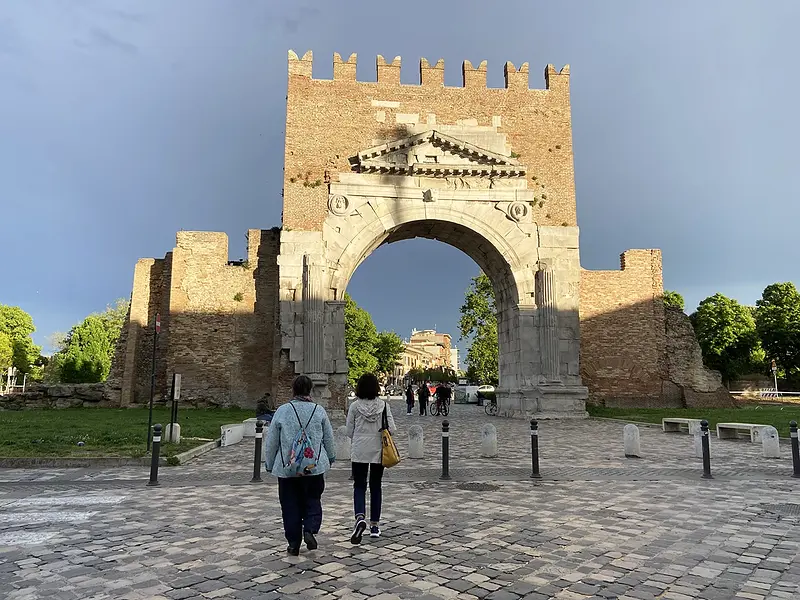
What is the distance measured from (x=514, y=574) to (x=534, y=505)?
103 inches

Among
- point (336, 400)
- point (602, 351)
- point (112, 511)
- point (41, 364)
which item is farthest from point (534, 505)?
point (41, 364)

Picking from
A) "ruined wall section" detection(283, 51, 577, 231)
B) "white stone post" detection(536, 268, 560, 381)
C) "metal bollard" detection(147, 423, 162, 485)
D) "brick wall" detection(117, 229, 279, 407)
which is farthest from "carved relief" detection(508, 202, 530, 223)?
"metal bollard" detection(147, 423, 162, 485)

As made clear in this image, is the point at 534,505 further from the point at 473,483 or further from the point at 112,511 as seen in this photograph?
the point at 112,511

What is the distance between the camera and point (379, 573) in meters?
4.48

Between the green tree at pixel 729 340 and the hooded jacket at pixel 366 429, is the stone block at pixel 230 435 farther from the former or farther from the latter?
the green tree at pixel 729 340

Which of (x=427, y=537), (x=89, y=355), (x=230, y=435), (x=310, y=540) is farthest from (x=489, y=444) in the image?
(x=89, y=355)

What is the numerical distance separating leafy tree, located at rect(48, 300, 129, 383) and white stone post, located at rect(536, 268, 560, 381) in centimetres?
3088

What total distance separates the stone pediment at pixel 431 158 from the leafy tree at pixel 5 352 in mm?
45698

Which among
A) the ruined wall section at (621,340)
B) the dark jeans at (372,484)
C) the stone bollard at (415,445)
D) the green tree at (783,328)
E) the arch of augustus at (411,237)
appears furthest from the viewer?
the green tree at (783,328)

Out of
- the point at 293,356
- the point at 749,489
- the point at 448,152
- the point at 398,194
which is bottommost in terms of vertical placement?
the point at 749,489

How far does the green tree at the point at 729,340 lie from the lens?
4894cm

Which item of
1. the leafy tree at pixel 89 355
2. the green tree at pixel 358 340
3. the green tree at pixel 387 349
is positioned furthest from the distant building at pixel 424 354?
the leafy tree at pixel 89 355

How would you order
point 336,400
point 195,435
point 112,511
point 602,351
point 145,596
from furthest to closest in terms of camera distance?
1. point 602,351
2. point 336,400
3. point 195,435
4. point 112,511
5. point 145,596

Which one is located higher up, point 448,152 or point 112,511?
point 448,152
